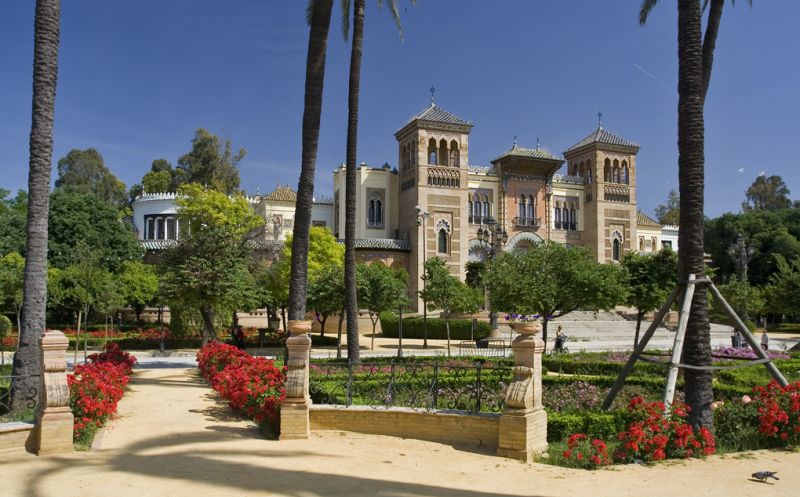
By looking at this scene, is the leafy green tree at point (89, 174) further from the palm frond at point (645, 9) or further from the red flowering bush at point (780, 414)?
the red flowering bush at point (780, 414)

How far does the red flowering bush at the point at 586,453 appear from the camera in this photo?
811 cm

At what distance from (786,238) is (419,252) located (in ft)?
96.5

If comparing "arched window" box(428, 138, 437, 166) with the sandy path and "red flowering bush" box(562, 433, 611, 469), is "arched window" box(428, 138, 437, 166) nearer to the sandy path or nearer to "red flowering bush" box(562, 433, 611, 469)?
the sandy path

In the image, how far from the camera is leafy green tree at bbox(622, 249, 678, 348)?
24.2 meters

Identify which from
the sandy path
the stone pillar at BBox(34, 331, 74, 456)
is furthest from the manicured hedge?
the stone pillar at BBox(34, 331, 74, 456)

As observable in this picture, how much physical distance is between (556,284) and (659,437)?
14.8 meters

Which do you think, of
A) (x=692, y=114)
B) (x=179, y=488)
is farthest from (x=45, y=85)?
(x=692, y=114)

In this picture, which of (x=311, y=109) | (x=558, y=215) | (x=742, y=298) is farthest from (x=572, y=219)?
(x=311, y=109)

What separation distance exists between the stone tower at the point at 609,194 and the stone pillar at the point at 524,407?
144 feet

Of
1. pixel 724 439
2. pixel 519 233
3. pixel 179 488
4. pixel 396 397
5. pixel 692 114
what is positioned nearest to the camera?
pixel 179 488

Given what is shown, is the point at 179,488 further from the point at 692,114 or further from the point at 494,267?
the point at 494,267

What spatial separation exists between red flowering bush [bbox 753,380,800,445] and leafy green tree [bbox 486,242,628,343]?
501 inches

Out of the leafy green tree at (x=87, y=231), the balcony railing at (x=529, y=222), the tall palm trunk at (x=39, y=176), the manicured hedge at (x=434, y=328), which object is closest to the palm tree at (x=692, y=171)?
the tall palm trunk at (x=39, y=176)

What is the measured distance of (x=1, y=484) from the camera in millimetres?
7234
